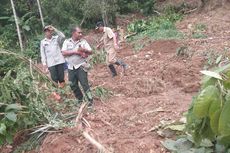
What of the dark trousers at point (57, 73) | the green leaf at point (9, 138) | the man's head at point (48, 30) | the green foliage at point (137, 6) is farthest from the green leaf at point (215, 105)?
the green foliage at point (137, 6)

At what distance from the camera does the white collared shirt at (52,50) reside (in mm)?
7965

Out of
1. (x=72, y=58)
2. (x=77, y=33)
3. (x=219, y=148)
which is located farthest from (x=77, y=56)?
(x=219, y=148)

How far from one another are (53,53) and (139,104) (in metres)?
2.07

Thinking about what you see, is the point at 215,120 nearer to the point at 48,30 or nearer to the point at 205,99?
the point at 205,99

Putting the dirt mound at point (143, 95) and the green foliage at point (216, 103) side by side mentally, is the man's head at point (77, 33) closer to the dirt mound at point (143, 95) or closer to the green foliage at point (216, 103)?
the dirt mound at point (143, 95)

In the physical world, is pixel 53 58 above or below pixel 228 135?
below

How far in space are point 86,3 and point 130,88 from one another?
932 centimetres

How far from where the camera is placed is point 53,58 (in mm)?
8062

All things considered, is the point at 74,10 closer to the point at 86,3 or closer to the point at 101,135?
the point at 86,3

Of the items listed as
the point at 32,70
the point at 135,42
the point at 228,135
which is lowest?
the point at 135,42

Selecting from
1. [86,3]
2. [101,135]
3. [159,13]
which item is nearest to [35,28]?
[86,3]

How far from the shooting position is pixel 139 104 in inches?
266

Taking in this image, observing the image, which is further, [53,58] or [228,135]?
[53,58]

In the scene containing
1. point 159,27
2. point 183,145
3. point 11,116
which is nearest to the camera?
point 183,145
